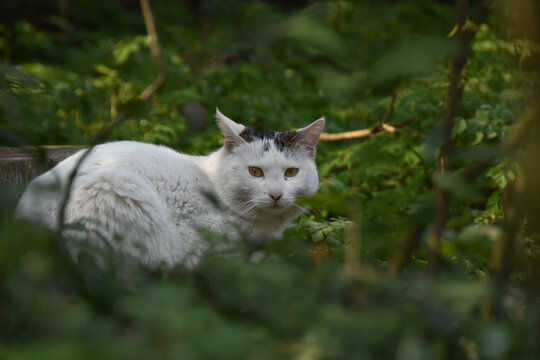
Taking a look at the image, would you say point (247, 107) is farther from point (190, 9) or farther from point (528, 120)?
point (190, 9)

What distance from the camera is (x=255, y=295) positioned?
1.19m

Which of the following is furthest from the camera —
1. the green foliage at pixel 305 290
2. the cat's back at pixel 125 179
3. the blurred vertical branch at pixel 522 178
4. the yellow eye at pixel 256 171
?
the yellow eye at pixel 256 171

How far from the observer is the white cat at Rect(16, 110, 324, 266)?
2400 mm

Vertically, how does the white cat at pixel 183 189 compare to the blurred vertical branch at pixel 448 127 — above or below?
below

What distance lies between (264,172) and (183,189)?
0.51 m

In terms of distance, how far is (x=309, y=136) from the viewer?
3398 mm

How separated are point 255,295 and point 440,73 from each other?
3.65 metres

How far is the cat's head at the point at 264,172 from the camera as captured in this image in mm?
3168

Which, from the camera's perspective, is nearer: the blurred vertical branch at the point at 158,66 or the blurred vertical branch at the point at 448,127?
the blurred vertical branch at the point at 448,127

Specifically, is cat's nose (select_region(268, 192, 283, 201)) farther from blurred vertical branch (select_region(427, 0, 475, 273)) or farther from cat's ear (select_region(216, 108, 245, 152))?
blurred vertical branch (select_region(427, 0, 475, 273))

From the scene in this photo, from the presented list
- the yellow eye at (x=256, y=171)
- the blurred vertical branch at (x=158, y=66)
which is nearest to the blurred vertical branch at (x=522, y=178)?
the blurred vertical branch at (x=158, y=66)

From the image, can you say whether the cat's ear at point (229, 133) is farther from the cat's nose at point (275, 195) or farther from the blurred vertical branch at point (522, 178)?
the blurred vertical branch at point (522, 178)

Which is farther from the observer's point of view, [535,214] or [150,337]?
[535,214]

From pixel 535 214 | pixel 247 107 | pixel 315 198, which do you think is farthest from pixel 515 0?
pixel 247 107
